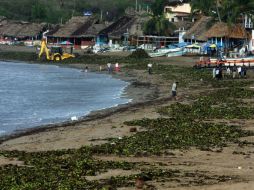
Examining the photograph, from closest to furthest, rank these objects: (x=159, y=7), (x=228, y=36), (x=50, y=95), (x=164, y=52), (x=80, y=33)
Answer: (x=50, y=95), (x=228, y=36), (x=164, y=52), (x=80, y=33), (x=159, y=7)

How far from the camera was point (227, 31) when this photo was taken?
255 ft

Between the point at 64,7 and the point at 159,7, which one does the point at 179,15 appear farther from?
the point at 64,7

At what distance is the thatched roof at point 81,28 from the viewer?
351 feet

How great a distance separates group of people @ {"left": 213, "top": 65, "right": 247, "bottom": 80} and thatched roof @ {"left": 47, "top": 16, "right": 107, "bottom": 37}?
54.2 meters

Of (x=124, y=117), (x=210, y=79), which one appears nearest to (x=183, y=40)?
(x=210, y=79)

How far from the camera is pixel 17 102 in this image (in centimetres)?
4375

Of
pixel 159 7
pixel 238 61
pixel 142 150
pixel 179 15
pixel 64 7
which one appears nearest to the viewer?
pixel 142 150

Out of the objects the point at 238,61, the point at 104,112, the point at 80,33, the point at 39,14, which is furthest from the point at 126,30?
the point at 104,112

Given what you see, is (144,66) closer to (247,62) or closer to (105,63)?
(105,63)

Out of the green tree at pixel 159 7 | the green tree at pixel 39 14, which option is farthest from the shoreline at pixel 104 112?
the green tree at pixel 39 14

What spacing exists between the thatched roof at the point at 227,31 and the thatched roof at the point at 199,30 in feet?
17.4

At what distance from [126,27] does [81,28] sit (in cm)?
1096

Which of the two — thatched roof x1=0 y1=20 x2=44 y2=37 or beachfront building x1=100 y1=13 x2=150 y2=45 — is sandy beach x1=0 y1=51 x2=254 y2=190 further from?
thatched roof x1=0 y1=20 x2=44 y2=37

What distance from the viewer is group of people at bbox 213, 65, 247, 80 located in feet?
164
